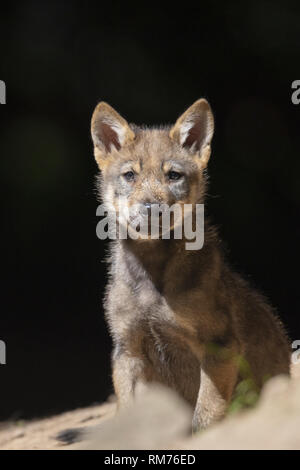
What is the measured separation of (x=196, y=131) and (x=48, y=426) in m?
3.75

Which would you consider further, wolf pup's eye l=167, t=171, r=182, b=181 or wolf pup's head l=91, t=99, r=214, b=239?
wolf pup's eye l=167, t=171, r=182, b=181

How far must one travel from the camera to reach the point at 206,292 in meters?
5.95

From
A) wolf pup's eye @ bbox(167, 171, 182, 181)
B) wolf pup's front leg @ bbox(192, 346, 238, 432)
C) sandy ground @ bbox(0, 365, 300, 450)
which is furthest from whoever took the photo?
sandy ground @ bbox(0, 365, 300, 450)

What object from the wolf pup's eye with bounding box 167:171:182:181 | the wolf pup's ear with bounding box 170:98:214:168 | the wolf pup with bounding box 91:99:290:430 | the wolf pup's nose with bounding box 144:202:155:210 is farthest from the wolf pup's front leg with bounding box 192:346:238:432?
the wolf pup's ear with bounding box 170:98:214:168

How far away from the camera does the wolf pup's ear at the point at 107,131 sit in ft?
21.1

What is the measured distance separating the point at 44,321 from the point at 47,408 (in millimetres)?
1543

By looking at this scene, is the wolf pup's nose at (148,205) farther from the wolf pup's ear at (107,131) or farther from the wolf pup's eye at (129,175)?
the wolf pup's ear at (107,131)

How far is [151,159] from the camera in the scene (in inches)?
245

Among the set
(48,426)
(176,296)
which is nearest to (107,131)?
(176,296)

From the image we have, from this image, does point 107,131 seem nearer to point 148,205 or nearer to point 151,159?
point 151,159

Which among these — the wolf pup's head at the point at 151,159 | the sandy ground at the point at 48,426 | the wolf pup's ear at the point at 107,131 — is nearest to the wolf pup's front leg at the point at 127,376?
the sandy ground at the point at 48,426

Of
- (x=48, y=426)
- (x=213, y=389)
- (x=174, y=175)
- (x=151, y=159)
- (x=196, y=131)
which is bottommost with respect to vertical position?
(x=48, y=426)

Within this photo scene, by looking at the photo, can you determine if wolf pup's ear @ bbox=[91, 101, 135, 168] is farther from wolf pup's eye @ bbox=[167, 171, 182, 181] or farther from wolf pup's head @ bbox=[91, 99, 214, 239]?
wolf pup's eye @ bbox=[167, 171, 182, 181]

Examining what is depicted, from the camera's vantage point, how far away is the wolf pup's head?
238 inches
